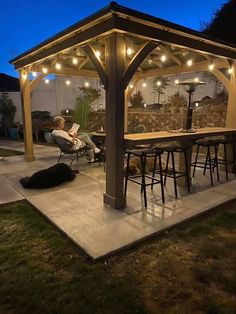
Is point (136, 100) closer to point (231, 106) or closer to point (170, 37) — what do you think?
point (231, 106)

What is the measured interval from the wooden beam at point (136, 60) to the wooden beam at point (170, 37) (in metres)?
0.11

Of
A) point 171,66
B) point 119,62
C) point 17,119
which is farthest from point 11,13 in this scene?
point 119,62


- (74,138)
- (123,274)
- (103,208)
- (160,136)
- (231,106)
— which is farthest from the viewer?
(74,138)

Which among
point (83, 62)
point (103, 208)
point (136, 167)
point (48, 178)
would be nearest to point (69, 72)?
point (83, 62)

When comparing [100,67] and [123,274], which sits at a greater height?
[100,67]

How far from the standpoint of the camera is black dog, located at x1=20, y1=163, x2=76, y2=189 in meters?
4.03

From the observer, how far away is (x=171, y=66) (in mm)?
6527

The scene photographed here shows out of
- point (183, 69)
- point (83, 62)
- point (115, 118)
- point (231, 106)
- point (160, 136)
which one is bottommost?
point (160, 136)

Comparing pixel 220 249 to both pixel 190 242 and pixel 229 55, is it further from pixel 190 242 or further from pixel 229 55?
pixel 229 55

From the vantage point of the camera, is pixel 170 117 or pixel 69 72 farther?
pixel 170 117

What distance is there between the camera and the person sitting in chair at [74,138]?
199 inches

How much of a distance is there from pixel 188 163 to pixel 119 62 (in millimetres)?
A: 2029

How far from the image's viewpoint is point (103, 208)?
323cm

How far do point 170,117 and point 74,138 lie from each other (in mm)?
3855
